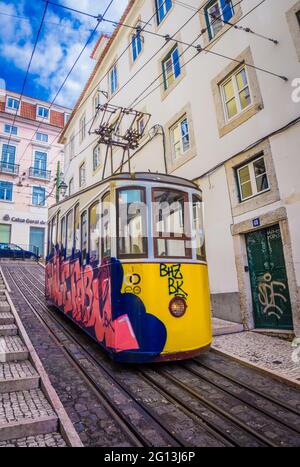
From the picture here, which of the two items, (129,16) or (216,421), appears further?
(129,16)

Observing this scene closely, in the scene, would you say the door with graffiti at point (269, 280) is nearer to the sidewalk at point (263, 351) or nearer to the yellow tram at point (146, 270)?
the sidewalk at point (263, 351)

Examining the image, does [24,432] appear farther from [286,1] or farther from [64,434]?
[286,1]

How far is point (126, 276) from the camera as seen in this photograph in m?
4.63

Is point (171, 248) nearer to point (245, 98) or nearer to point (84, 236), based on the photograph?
point (84, 236)

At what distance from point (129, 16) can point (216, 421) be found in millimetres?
16460

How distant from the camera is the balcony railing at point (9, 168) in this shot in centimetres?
2683

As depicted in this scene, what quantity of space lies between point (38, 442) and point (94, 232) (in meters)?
3.55

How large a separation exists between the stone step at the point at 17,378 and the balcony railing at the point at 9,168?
87.6 ft

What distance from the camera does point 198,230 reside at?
5414 mm

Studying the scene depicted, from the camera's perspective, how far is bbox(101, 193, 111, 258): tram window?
498 centimetres

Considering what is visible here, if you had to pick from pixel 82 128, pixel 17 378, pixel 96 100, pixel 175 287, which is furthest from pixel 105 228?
pixel 82 128

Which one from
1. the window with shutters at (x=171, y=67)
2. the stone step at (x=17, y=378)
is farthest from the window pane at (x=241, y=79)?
the stone step at (x=17, y=378)
